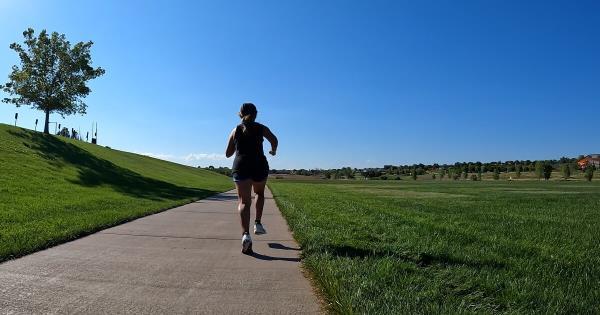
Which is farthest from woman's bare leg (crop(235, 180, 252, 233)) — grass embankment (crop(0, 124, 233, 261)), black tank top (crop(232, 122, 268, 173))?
grass embankment (crop(0, 124, 233, 261))

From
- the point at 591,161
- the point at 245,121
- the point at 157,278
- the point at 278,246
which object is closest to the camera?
the point at 157,278

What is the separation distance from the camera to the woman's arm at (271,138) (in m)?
6.91

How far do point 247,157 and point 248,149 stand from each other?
119mm

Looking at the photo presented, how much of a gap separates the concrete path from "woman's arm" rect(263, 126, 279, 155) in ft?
4.59

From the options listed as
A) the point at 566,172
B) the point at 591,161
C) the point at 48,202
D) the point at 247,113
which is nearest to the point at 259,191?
the point at 247,113

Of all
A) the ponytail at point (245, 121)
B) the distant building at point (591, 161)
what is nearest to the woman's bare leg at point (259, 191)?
the ponytail at point (245, 121)

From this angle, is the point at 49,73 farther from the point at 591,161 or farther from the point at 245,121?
the point at 591,161

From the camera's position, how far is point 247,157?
6.58 meters

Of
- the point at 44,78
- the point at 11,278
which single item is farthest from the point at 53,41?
the point at 11,278

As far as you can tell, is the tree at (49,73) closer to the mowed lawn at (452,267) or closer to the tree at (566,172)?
the mowed lawn at (452,267)

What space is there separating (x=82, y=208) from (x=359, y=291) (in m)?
9.18

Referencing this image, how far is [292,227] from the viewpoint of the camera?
912 cm

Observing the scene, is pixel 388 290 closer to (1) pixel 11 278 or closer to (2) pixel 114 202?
(1) pixel 11 278

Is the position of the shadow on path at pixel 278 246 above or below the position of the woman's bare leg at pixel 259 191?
below
